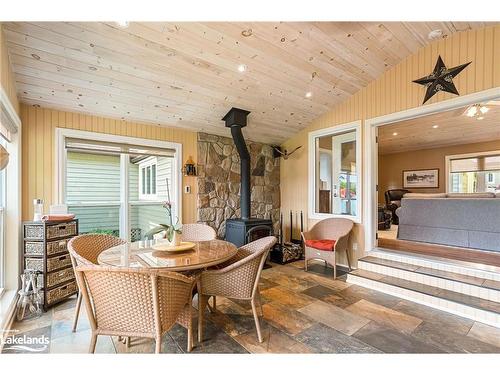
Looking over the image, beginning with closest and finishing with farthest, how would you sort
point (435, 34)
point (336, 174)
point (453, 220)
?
point (435, 34) < point (453, 220) < point (336, 174)

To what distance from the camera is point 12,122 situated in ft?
8.02

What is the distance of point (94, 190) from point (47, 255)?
1.11 meters

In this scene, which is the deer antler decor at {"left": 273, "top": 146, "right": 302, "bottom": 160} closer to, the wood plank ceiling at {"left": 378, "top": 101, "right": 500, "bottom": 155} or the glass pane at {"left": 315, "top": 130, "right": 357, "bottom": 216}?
the glass pane at {"left": 315, "top": 130, "right": 357, "bottom": 216}

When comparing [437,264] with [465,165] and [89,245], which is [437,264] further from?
[465,165]

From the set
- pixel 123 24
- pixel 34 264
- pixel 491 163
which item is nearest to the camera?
pixel 123 24

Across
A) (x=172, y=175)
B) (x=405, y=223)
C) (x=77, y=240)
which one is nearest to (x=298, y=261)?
(x=405, y=223)

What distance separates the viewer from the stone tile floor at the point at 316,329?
6.45 ft

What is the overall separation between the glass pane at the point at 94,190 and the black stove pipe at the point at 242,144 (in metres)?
1.77

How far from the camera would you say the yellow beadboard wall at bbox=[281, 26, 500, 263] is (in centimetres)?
280

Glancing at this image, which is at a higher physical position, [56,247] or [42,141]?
[42,141]

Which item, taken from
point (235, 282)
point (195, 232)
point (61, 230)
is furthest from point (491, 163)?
point (61, 230)

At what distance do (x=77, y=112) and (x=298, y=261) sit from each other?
158 inches

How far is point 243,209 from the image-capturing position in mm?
4125
